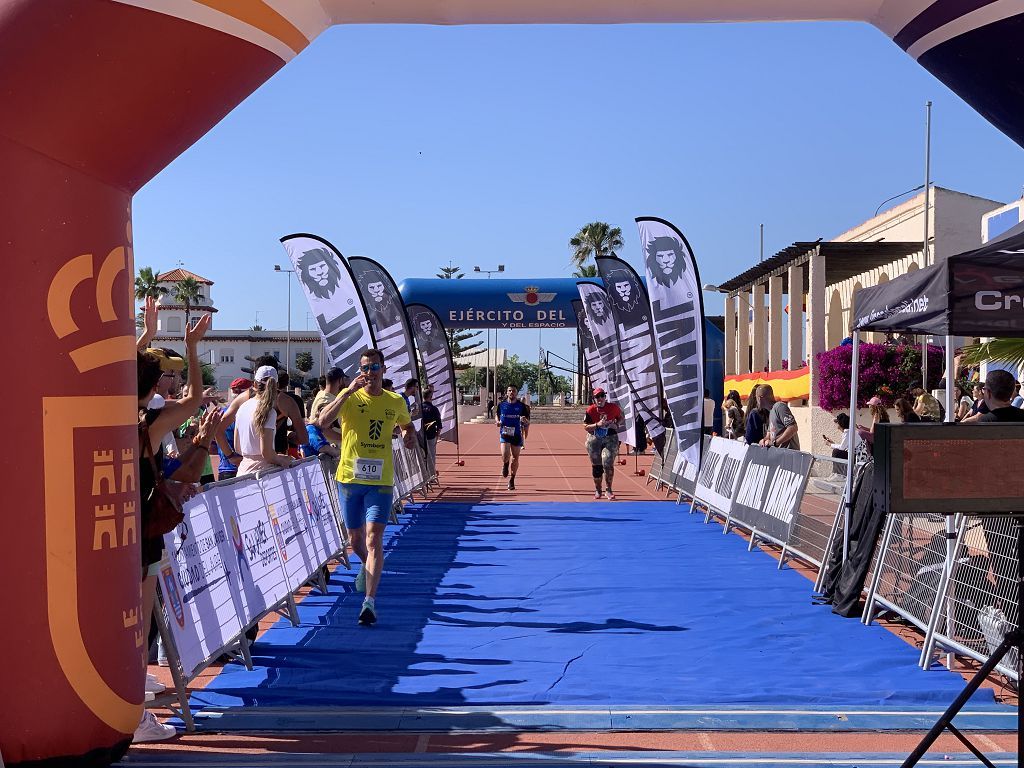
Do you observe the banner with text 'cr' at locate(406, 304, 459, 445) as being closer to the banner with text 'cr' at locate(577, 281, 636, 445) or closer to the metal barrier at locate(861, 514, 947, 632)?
the banner with text 'cr' at locate(577, 281, 636, 445)

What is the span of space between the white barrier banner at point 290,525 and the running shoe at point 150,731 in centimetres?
257

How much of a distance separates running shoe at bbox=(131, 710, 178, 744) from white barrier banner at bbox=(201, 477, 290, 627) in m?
1.37

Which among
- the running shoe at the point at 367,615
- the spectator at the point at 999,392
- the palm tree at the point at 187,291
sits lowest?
the running shoe at the point at 367,615

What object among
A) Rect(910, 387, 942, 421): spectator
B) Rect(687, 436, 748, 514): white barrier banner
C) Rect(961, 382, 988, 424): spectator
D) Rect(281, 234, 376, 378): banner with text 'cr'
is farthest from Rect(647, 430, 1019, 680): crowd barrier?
Rect(281, 234, 376, 378): banner with text 'cr'

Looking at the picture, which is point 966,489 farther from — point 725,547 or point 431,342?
point 431,342

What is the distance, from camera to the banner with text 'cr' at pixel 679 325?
14.0 metres

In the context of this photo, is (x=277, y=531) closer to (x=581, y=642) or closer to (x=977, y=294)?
(x=581, y=642)

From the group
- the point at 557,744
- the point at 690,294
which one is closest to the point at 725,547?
the point at 690,294

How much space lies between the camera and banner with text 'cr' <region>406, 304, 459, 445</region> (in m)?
20.6

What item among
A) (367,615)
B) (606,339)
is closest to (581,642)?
(367,615)

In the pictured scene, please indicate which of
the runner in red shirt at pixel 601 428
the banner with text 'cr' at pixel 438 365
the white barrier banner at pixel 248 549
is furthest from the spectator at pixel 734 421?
the white barrier banner at pixel 248 549

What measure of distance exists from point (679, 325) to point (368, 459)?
23.2 feet

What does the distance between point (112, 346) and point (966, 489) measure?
136 inches

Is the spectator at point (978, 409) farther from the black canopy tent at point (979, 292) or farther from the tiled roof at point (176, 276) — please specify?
the tiled roof at point (176, 276)
